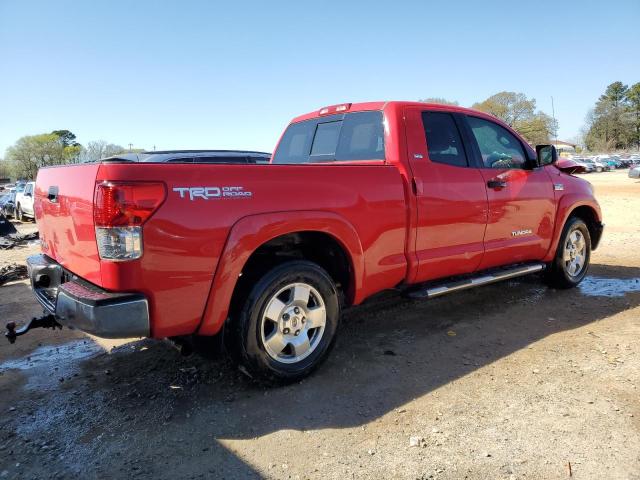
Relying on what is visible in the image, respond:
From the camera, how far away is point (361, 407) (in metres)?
3.10

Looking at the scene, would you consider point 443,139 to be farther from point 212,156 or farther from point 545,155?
point 212,156

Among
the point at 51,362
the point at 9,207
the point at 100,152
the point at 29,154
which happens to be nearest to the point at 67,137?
the point at 29,154

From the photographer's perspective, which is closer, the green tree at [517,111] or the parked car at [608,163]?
the parked car at [608,163]

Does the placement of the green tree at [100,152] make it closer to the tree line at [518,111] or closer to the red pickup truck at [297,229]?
the red pickup truck at [297,229]

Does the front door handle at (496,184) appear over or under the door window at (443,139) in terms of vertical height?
under

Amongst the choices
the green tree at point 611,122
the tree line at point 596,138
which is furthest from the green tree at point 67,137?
the green tree at point 611,122

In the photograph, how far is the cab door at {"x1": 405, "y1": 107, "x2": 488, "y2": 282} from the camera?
4.00m

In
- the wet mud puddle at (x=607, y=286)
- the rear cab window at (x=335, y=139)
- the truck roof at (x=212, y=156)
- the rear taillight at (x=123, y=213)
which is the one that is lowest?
the wet mud puddle at (x=607, y=286)

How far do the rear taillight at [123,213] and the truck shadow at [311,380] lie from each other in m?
1.11

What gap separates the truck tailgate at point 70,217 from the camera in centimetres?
272

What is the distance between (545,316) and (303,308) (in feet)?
9.11

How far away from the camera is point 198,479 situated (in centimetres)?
243

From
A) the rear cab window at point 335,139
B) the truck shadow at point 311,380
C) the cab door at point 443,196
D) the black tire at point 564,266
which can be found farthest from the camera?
the black tire at point 564,266

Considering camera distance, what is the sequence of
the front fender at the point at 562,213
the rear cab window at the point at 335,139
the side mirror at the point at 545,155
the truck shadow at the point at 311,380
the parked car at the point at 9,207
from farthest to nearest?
the parked car at the point at 9,207, the front fender at the point at 562,213, the side mirror at the point at 545,155, the rear cab window at the point at 335,139, the truck shadow at the point at 311,380
